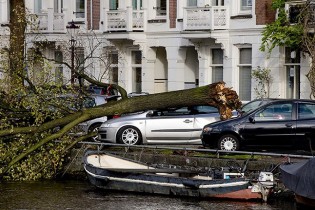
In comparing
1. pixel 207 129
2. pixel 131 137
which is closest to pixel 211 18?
pixel 131 137

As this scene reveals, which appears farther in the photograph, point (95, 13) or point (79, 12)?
point (79, 12)

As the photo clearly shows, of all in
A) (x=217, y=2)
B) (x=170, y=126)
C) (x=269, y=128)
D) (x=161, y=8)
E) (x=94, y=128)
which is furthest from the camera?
(x=161, y=8)

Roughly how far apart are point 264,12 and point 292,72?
3.05 meters

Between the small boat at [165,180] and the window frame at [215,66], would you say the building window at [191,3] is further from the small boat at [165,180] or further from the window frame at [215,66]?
the small boat at [165,180]

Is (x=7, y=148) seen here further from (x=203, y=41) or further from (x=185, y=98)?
(x=203, y=41)

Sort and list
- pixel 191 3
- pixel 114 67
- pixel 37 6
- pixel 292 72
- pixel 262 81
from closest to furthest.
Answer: pixel 292 72 → pixel 262 81 → pixel 191 3 → pixel 114 67 → pixel 37 6

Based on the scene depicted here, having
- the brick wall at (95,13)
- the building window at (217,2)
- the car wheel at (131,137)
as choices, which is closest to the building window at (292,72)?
the building window at (217,2)

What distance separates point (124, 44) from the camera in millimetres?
57625

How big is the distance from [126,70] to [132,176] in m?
24.0

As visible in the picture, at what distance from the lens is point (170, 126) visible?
127ft

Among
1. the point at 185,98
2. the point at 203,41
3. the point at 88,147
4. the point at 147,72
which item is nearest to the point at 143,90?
the point at 147,72

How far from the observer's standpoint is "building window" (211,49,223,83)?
5358 cm

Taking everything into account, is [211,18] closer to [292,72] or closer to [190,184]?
[292,72]

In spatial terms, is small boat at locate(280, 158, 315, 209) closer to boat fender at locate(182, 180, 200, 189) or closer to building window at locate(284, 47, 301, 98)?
boat fender at locate(182, 180, 200, 189)
